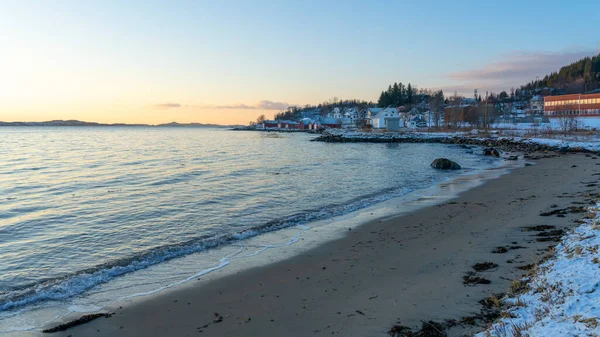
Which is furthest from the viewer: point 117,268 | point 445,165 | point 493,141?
point 493,141

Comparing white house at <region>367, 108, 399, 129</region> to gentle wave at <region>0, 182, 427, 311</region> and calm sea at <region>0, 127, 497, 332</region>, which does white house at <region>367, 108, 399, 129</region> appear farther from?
gentle wave at <region>0, 182, 427, 311</region>

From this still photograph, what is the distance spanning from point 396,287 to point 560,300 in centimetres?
279

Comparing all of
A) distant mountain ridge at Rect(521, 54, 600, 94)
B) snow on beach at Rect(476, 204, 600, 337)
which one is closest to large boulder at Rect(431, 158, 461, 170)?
snow on beach at Rect(476, 204, 600, 337)

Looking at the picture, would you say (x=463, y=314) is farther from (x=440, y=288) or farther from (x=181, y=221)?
(x=181, y=221)

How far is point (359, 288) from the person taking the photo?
738 centimetres

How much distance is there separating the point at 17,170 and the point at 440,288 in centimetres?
3288

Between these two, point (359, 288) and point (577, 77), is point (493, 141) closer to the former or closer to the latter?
point (359, 288)

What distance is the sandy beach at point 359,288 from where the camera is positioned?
237 inches

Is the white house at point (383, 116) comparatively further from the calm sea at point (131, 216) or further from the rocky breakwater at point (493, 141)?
the calm sea at point (131, 216)

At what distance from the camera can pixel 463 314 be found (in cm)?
579

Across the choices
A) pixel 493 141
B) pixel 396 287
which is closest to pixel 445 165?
pixel 396 287

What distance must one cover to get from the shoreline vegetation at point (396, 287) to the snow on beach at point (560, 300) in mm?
39

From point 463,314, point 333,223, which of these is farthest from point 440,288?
point 333,223

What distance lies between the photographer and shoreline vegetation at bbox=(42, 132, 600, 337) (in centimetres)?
576
